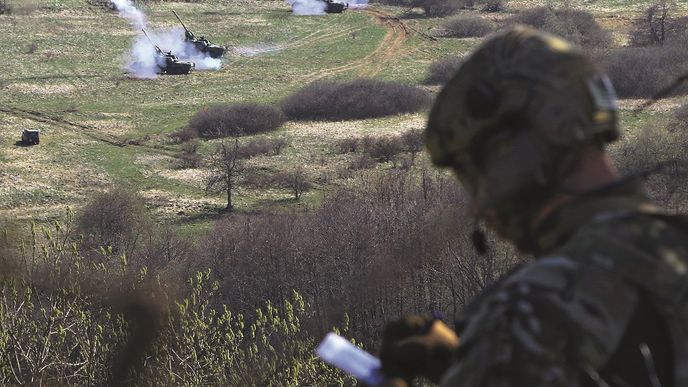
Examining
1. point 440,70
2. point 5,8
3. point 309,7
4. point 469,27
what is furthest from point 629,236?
point 309,7

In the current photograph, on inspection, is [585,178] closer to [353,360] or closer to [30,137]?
[353,360]

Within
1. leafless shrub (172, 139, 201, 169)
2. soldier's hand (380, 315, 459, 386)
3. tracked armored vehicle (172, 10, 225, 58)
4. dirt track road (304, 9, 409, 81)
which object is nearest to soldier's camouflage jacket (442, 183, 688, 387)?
soldier's hand (380, 315, 459, 386)

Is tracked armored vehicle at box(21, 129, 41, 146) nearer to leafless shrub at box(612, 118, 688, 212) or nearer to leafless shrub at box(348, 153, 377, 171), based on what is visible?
leafless shrub at box(348, 153, 377, 171)

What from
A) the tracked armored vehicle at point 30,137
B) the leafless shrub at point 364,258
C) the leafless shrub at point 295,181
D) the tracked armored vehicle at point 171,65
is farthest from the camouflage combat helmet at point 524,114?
the tracked armored vehicle at point 171,65

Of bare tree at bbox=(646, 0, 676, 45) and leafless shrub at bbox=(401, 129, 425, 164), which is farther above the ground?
bare tree at bbox=(646, 0, 676, 45)

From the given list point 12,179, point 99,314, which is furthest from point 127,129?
point 99,314

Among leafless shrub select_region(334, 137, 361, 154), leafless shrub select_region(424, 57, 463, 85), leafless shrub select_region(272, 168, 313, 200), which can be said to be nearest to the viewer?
leafless shrub select_region(272, 168, 313, 200)

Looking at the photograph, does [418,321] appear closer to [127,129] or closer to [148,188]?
[148,188]

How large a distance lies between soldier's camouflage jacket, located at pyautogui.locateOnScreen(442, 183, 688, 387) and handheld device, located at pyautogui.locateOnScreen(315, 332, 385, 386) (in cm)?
17

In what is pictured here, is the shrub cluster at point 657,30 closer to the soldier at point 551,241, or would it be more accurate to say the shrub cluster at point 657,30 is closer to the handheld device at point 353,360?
the soldier at point 551,241

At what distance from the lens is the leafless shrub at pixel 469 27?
54750 mm

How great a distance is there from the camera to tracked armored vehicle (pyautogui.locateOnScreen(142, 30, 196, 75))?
1962 inches

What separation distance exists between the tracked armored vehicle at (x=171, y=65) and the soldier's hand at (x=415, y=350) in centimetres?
4862

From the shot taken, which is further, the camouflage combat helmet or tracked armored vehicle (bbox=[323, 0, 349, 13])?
tracked armored vehicle (bbox=[323, 0, 349, 13])
